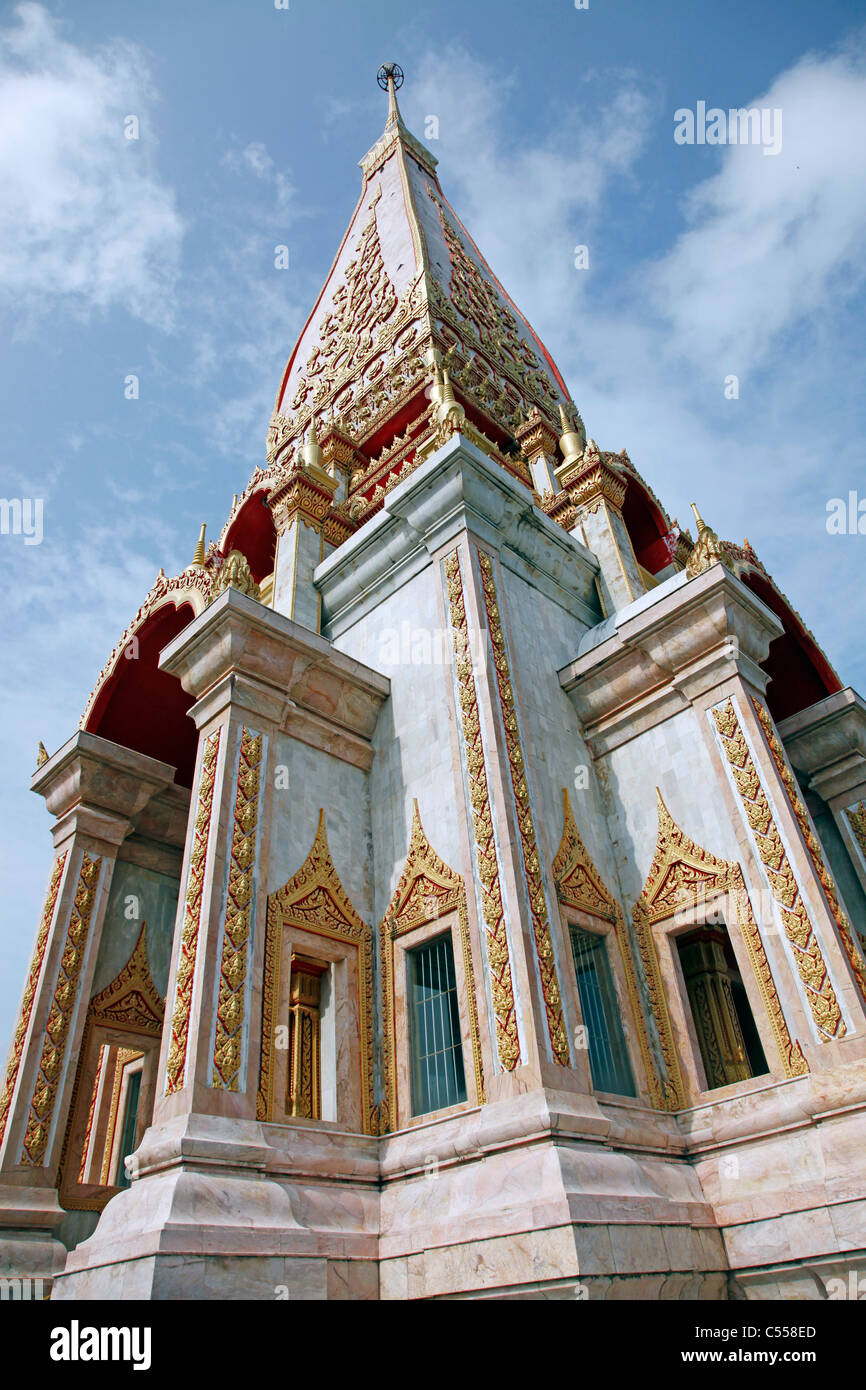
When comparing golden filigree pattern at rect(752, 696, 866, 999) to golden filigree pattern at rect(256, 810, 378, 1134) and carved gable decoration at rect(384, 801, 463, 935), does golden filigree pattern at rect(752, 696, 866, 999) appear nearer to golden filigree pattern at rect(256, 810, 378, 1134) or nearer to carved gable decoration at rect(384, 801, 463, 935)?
carved gable decoration at rect(384, 801, 463, 935)

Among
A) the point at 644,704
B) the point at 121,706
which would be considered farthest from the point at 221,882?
the point at 121,706

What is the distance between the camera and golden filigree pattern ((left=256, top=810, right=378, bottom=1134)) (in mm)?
7621

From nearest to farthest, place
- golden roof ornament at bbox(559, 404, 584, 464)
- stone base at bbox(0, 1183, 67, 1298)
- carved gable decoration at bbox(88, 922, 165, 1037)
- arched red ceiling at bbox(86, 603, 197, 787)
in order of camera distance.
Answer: stone base at bbox(0, 1183, 67, 1298) < carved gable decoration at bbox(88, 922, 165, 1037) < arched red ceiling at bbox(86, 603, 197, 787) < golden roof ornament at bbox(559, 404, 584, 464)

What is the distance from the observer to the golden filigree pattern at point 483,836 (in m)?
6.87

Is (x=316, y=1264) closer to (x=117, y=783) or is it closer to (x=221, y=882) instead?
(x=221, y=882)

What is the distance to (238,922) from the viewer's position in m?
7.73

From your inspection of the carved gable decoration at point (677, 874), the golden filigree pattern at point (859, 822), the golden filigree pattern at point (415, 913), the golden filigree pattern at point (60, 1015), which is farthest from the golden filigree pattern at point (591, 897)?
the golden filigree pattern at point (60, 1015)

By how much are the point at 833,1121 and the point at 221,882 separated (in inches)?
212

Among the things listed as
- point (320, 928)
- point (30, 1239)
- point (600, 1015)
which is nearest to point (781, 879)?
point (600, 1015)

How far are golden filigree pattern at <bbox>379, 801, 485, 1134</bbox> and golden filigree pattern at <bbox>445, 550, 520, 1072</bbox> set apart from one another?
1.18 feet

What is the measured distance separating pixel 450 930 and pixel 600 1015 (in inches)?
64.2

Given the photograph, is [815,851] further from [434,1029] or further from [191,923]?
[191,923]

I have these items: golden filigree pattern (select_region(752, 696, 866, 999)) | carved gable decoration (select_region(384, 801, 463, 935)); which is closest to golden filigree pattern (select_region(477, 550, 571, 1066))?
carved gable decoration (select_region(384, 801, 463, 935))
